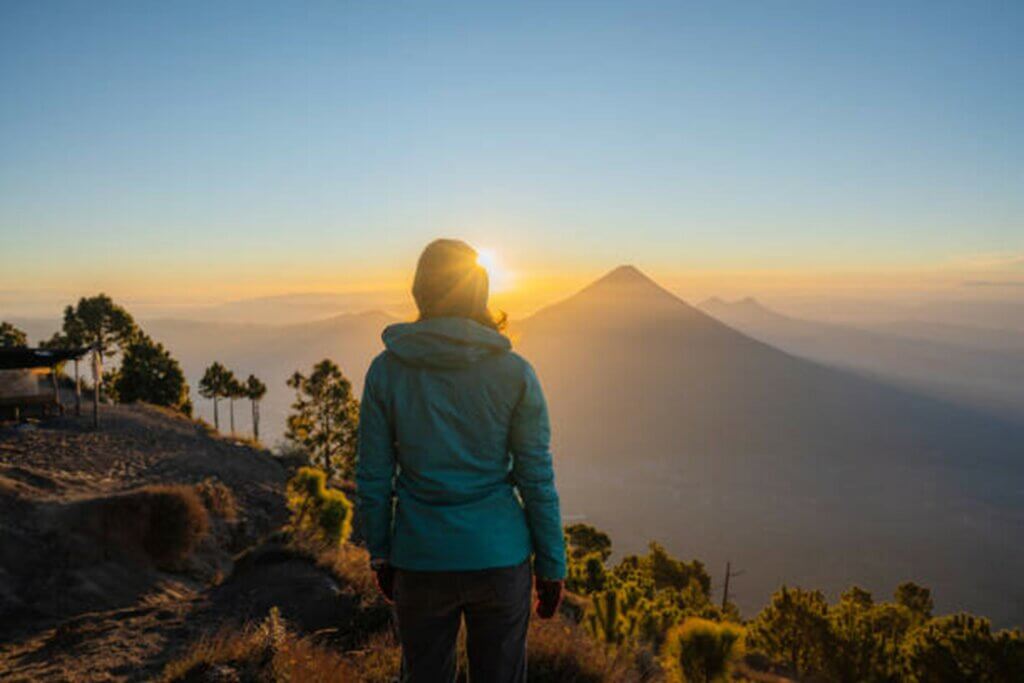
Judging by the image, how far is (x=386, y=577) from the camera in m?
3.00

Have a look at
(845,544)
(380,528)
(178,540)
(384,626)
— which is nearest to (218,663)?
(384,626)

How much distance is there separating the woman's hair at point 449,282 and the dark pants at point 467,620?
122 centimetres

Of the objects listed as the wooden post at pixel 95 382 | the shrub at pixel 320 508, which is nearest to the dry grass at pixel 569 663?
the shrub at pixel 320 508

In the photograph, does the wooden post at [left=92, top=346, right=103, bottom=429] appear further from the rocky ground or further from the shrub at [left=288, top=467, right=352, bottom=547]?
the shrub at [left=288, top=467, right=352, bottom=547]

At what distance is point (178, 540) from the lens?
18.1 meters

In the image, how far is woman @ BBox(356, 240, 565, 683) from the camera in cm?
273

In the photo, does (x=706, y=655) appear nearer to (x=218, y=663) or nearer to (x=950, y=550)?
(x=218, y=663)

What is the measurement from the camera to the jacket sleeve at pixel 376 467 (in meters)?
2.83

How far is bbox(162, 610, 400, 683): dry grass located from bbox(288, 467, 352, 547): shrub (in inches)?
392

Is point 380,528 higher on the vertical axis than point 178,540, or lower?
higher

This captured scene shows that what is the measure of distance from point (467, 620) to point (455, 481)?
706 mm

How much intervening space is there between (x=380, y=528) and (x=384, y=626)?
17.6ft

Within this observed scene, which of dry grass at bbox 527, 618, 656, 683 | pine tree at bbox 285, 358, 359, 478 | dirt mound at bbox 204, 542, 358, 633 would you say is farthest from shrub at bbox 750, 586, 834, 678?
dry grass at bbox 527, 618, 656, 683

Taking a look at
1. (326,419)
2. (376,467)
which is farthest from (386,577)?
(326,419)
